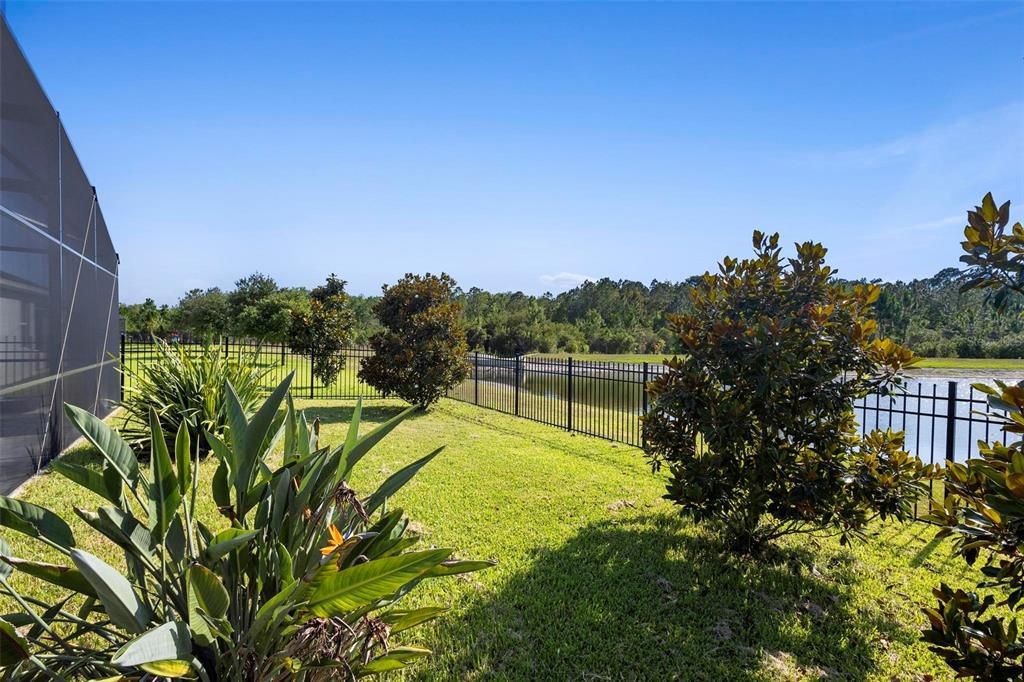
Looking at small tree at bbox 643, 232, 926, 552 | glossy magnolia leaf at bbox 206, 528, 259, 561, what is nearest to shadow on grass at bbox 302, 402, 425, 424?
small tree at bbox 643, 232, 926, 552

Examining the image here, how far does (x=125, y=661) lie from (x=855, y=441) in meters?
4.15

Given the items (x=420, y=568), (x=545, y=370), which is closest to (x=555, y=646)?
(x=420, y=568)

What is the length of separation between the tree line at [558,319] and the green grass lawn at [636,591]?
748 centimetres

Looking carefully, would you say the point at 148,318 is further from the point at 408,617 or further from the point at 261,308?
the point at 408,617

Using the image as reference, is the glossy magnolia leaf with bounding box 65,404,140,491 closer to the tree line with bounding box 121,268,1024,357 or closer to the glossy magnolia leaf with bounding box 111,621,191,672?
the glossy magnolia leaf with bounding box 111,621,191,672

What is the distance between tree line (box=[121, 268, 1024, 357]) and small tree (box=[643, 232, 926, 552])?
8593 millimetres

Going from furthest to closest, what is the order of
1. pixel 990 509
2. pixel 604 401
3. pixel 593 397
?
pixel 604 401 < pixel 593 397 < pixel 990 509

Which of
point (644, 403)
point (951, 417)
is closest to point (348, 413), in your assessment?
point (644, 403)

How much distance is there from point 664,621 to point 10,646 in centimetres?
296

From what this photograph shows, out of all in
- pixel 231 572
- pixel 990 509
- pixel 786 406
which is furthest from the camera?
pixel 786 406

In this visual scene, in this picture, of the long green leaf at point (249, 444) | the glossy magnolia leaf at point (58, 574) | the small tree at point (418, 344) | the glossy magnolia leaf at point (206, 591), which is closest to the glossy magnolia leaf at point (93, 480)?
the glossy magnolia leaf at point (58, 574)

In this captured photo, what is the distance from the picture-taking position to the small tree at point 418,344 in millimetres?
11188

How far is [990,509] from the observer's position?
5.16ft

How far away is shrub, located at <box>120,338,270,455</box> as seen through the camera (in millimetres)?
6230
